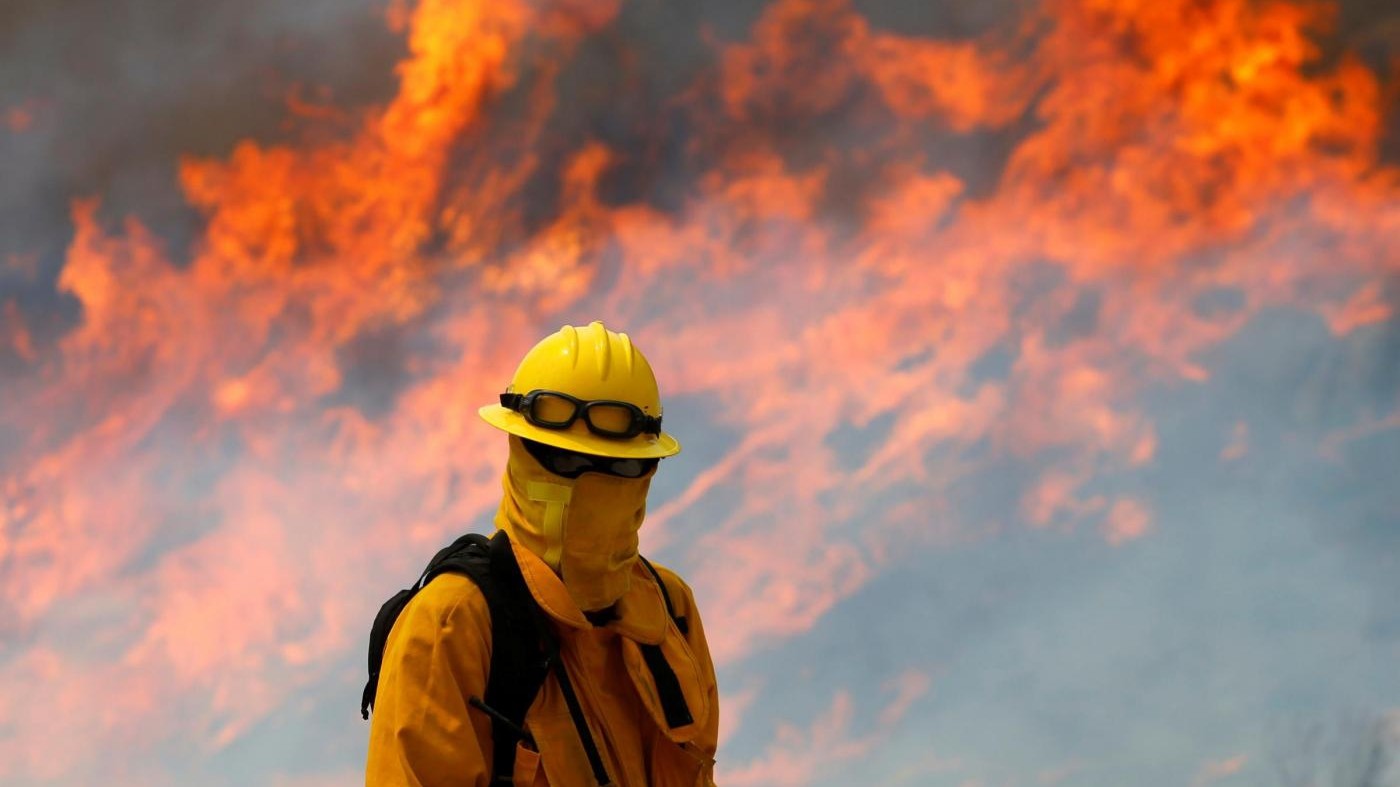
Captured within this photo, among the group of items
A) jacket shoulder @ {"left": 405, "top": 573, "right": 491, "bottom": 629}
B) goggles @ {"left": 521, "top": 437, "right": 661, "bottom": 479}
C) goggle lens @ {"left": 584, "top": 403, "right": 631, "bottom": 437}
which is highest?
goggle lens @ {"left": 584, "top": 403, "right": 631, "bottom": 437}

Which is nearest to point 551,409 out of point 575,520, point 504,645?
point 575,520

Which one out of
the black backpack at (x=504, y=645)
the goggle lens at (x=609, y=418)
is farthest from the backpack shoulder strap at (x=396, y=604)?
the goggle lens at (x=609, y=418)

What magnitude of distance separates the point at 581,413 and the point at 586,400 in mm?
94

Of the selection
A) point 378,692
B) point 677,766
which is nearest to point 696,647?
point 677,766

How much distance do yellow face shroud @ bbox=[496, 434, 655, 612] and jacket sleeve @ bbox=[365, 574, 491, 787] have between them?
19.2 inches

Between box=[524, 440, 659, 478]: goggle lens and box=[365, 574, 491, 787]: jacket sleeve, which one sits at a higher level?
box=[524, 440, 659, 478]: goggle lens

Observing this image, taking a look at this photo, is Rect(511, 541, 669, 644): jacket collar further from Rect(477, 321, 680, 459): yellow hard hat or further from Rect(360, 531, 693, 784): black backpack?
Rect(477, 321, 680, 459): yellow hard hat

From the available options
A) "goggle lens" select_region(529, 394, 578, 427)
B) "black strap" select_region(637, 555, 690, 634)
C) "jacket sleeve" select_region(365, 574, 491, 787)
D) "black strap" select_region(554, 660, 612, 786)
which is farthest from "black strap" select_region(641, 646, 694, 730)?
"goggle lens" select_region(529, 394, 578, 427)

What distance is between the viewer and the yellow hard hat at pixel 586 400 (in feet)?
26.7

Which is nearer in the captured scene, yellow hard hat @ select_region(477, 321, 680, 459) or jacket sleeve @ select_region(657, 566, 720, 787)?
yellow hard hat @ select_region(477, 321, 680, 459)

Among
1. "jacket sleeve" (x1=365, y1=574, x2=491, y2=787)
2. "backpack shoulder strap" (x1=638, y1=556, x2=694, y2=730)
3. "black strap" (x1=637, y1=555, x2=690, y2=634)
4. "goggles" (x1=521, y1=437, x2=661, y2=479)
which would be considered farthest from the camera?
"black strap" (x1=637, y1=555, x2=690, y2=634)

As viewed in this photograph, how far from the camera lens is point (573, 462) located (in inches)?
319

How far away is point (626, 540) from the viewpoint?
27.5 ft

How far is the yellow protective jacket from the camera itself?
24.7 ft
